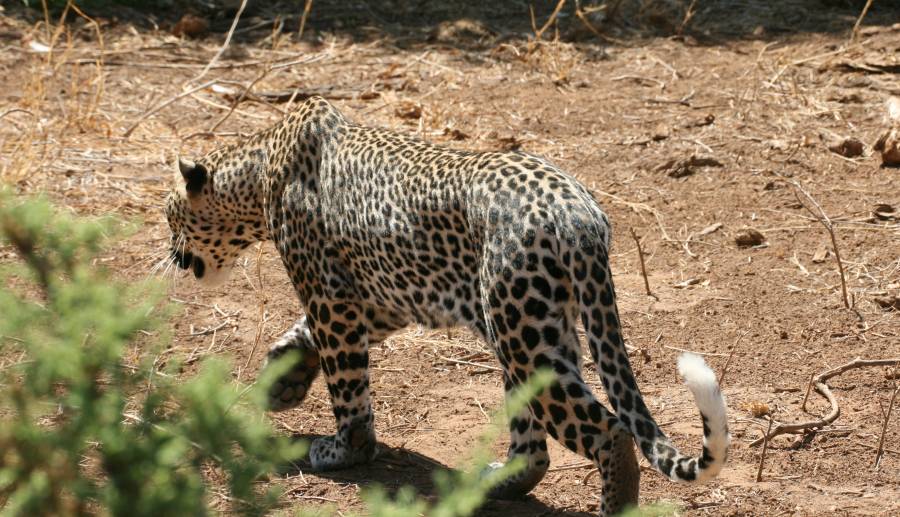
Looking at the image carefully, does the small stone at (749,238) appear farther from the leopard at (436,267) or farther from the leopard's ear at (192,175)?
the leopard's ear at (192,175)

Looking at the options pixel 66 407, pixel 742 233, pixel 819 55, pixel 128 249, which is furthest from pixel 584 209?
pixel 819 55

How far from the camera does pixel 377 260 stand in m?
6.40

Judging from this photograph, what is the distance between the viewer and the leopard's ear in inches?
288

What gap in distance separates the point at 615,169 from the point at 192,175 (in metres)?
4.40

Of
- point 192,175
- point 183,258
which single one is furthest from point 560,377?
point 183,258

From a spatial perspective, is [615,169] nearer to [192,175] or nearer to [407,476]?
[192,175]

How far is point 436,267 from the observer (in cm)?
605

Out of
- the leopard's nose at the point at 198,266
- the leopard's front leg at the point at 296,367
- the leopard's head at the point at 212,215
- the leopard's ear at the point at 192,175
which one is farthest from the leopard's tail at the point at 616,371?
the leopard's nose at the point at 198,266

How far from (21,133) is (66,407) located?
8.49 meters

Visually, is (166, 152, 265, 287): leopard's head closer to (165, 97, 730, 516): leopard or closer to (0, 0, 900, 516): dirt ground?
(165, 97, 730, 516): leopard

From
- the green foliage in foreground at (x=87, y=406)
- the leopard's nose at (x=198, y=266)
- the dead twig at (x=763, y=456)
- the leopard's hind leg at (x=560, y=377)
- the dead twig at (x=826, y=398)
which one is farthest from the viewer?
the leopard's nose at (x=198, y=266)

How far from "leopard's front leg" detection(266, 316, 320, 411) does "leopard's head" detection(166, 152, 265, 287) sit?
0.69 meters

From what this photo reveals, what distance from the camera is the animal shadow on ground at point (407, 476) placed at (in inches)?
249

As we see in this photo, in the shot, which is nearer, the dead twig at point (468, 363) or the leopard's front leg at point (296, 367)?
the leopard's front leg at point (296, 367)
